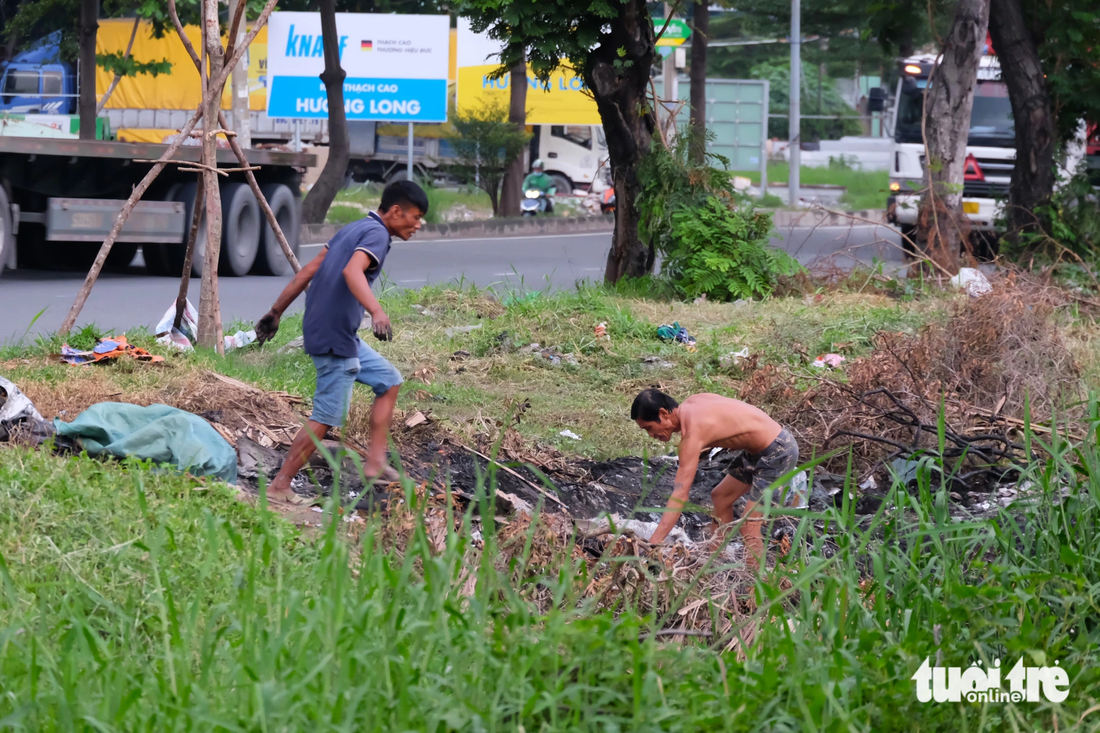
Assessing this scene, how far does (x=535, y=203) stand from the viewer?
26.3m

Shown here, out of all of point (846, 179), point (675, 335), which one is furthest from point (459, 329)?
point (846, 179)

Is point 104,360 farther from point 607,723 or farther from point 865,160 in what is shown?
point 865,160

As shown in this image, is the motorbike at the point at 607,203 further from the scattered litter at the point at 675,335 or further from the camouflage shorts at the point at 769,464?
the camouflage shorts at the point at 769,464

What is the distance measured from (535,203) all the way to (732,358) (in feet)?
59.0

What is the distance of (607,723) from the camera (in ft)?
8.87

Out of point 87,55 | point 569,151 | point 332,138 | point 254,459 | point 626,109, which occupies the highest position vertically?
point 87,55

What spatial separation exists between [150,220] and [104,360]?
6220 mm

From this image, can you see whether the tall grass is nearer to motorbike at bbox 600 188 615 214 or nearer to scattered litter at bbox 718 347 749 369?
scattered litter at bbox 718 347 749 369

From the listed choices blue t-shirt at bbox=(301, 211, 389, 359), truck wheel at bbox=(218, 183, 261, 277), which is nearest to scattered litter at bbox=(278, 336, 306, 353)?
blue t-shirt at bbox=(301, 211, 389, 359)

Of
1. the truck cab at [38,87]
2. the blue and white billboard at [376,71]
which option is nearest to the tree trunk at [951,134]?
the blue and white billboard at [376,71]

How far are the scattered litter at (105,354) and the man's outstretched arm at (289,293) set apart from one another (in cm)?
143

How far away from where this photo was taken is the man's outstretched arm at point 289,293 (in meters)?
5.64

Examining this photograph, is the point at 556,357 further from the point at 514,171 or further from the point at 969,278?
the point at 514,171

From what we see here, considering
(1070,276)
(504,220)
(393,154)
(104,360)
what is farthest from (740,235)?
(393,154)
